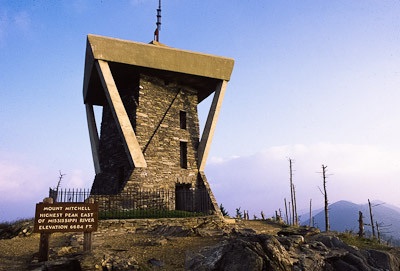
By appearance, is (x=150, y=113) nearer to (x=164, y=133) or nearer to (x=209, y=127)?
(x=164, y=133)

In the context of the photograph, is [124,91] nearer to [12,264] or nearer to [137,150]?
[137,150]

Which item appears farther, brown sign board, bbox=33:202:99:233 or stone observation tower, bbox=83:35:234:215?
stone observation tower, bbox=83:35:234:215

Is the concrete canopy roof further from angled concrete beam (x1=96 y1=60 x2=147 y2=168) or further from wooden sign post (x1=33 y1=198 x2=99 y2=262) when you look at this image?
wooden sign post (x1=33 y1=198 x2=99 y2=262)

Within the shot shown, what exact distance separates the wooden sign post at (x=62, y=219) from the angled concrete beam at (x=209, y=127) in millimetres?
10578

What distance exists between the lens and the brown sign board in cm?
704

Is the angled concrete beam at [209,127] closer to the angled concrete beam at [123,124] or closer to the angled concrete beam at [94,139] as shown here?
the angled concrete beam at [123,124]

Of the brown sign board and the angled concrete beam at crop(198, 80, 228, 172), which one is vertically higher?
the angled concrete beam at crop(198, 80, 228, 172)

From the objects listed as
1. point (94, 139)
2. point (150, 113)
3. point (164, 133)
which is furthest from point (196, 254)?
point (94, 139)

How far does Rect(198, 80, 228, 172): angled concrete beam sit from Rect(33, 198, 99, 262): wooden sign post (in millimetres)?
10578

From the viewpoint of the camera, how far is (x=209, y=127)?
17.8m

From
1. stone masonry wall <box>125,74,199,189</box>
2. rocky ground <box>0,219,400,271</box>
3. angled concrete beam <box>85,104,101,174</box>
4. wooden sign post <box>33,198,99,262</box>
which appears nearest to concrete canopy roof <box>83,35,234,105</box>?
stone masonry wall <box>125,74,199,189</box>

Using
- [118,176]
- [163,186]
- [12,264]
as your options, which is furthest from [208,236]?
[118,176]

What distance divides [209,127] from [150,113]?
12.0 ft

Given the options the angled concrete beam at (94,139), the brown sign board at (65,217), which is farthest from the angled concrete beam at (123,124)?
the brown sign board at (65,217)
